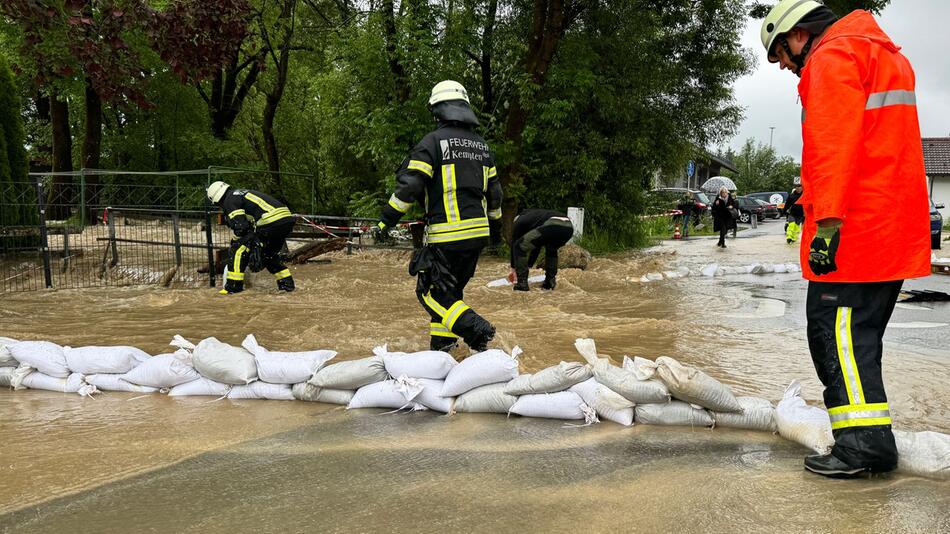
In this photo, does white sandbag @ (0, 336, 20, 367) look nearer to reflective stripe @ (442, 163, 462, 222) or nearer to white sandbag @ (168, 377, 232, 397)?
white sandbag @ (168, 377, 232, 397)

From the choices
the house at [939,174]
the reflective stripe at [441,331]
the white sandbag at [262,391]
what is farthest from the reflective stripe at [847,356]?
the house at [939,174]

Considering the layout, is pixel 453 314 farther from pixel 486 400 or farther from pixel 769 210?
pixel 769 210

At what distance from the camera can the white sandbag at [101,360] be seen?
12.3ft

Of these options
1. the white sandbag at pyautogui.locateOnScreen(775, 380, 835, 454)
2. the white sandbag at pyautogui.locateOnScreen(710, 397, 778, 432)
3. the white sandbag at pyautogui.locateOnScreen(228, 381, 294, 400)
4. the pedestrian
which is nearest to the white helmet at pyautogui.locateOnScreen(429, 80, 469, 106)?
the white sandbag at pyautogui.locateOnScreen(228, 381, 294, 400)

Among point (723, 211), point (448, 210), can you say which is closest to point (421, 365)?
point (448, 210)

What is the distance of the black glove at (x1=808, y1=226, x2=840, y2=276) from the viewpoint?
7.75 feet

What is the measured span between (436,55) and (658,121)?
540cm

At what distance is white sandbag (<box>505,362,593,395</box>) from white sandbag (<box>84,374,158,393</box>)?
197cm

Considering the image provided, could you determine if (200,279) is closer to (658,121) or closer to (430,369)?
(430,369)

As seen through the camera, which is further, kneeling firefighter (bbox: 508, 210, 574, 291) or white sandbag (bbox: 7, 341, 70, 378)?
kneeling firefighter (bbox: 508, 210, 574, 291)

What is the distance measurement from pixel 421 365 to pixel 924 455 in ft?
6.73

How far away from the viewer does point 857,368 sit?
2.41 metres

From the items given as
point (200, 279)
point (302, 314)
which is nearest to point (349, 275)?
point (200, 279)

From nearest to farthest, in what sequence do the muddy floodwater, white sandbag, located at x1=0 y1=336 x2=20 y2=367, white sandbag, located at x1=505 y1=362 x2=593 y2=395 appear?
the muddy floodwater < white sandbag, located at x1=505 y1=362 x2=593 y2=395 < white sandbag, located at x1=0 y1=336 x2=20 y2=367
